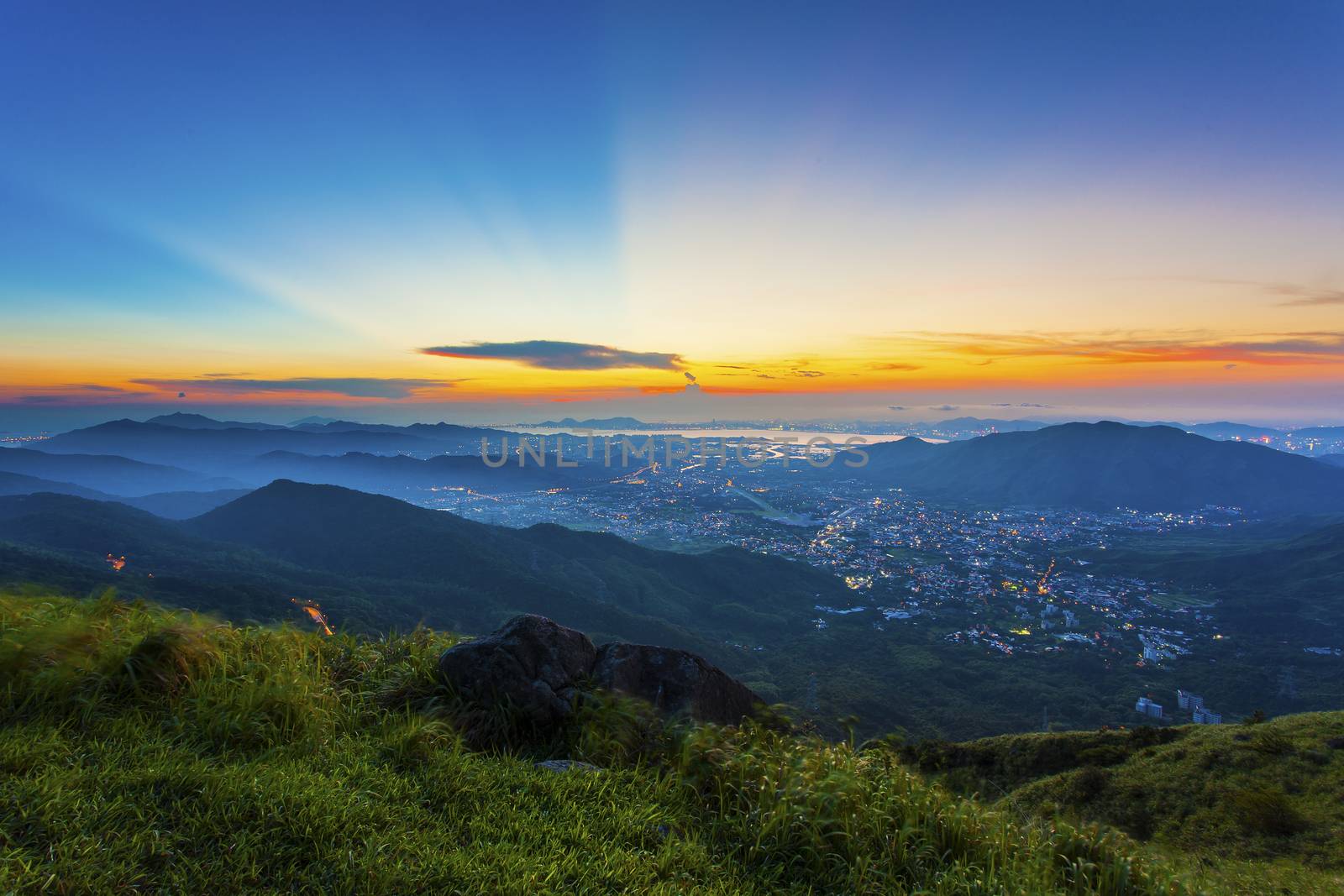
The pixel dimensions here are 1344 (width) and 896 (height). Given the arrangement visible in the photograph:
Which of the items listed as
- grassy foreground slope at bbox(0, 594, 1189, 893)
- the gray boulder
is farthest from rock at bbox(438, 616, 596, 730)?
grassy foreground slope at bbox(0, 594, 1189, 893)

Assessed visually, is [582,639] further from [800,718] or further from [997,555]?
[997,555]

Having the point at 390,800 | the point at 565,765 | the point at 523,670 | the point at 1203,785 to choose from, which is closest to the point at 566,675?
the point at 523,670

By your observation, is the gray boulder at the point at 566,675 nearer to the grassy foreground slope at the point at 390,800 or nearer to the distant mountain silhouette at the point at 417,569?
the grassy foreground slope at the point at 390,800

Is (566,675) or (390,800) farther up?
(390,800)

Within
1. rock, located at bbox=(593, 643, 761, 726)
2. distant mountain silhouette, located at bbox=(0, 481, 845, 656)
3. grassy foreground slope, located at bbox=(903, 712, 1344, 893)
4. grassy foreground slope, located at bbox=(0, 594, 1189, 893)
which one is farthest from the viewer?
distant mountain silhouette, located at bbox=(0, 481, 845, 656)

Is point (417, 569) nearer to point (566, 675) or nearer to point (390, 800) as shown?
point (566, 675)

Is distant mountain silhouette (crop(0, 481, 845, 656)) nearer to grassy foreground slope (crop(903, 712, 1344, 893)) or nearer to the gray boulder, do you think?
the gray boulder

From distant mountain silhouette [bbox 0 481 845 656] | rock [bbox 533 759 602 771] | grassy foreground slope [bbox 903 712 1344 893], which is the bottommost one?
distant mountain silhouette [bbox 0 481 845 656]
